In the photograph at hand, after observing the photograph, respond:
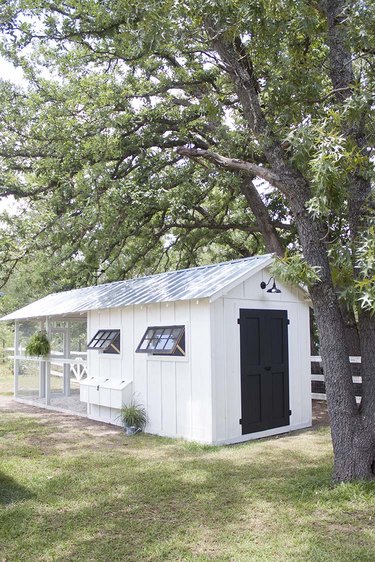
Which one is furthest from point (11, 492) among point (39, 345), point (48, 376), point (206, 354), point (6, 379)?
point (6, 379)

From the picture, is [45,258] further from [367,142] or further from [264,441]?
[367,142]

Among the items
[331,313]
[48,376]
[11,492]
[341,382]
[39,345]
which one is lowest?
[11,492]

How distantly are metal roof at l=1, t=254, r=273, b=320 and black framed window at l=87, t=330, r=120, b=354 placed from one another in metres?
0.56

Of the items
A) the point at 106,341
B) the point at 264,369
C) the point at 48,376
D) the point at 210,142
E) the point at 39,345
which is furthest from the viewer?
the point at 48,376

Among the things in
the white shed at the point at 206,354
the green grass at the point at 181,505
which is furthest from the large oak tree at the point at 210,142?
the white shed at the point at 206,354

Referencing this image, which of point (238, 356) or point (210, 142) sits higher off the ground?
point (210, 142)

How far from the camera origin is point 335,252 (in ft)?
18.3

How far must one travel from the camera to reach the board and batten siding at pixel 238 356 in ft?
26.5

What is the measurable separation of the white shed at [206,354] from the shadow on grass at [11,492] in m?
2.96

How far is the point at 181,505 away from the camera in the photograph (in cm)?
525

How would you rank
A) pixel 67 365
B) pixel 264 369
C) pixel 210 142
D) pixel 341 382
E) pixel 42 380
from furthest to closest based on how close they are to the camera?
1. pixel 42 380
2. pixel 67 365
3. pixel 210 142
4. pixel 264 369
5. pixel 341 382

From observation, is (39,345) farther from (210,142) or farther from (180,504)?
(180,504)

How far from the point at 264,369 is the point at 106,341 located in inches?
132

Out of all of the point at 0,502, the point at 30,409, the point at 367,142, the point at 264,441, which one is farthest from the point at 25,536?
the point at 30,409
